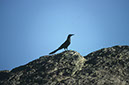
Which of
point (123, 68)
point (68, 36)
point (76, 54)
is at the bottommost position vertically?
point (123, 68)

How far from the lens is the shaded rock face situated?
779 cm

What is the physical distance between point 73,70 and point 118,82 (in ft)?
7.84

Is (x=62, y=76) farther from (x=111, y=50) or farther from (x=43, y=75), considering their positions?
(x=111, y=50)

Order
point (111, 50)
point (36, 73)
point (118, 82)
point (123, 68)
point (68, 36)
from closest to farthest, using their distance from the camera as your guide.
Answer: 1. point (118, 82)
2. point (123, 68)
3. point (36, 73)
4. point (111, 50)
5. point (68, 36)

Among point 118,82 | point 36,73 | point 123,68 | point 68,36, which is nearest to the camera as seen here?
point 118,82

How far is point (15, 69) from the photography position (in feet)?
34.3

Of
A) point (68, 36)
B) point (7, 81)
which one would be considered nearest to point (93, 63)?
point (7, 81)

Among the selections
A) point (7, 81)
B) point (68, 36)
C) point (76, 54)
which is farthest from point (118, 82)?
point (68, 36)

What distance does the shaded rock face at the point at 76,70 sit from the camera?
7.79 m

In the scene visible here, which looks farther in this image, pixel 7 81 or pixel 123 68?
pixel 7 81

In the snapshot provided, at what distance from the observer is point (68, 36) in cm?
1498

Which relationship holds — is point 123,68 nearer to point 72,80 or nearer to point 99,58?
point 99,58

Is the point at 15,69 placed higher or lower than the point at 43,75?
higher

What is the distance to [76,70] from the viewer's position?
28.7ft
